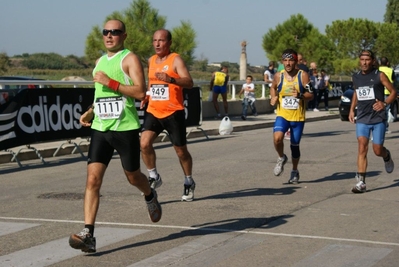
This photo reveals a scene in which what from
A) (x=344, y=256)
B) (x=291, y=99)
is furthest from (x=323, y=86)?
(x=344, y=256)

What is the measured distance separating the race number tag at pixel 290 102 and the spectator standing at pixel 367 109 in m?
0.82

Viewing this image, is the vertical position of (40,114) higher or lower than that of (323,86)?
higher

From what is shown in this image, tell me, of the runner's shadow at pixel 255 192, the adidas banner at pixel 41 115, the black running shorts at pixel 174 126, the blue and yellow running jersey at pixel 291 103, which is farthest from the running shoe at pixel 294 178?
the adidas banner at pixel 41 115

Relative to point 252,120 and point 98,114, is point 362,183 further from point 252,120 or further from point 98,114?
point 252,120

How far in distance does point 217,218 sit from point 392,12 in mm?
90440

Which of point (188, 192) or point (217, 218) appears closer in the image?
point (217, 218)

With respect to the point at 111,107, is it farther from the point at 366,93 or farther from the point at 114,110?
the point at 366,93

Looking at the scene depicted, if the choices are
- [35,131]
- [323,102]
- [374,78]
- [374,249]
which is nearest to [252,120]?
[323,102]

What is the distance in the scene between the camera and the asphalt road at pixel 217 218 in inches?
285

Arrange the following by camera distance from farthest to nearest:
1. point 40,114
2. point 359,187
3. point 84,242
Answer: point 40,114
point 359,187
point 84,242

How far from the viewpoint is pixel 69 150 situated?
17.2m

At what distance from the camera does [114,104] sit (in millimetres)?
7543

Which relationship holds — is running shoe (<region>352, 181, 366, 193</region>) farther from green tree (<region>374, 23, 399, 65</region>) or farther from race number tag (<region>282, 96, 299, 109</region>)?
green tree (<region>374, 23, 399, 65</region>)

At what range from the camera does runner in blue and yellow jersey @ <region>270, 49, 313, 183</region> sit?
38.9 feet
